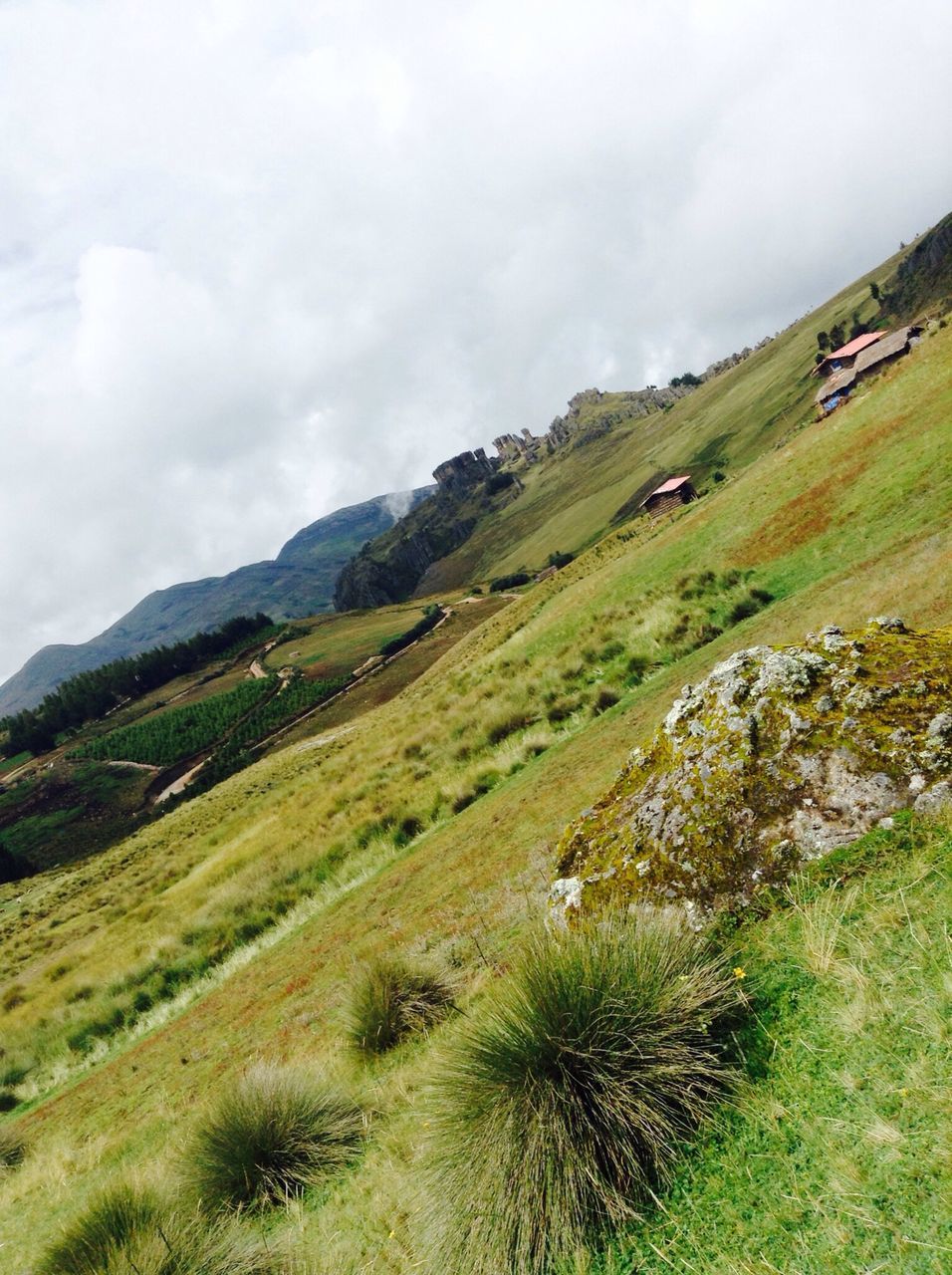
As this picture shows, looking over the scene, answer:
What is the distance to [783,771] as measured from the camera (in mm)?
4789

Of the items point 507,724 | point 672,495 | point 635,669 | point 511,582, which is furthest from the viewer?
point 511,582

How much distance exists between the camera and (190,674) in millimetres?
147250

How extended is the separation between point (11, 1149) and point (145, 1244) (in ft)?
30.3

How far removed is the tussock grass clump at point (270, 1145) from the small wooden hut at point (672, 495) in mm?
64289

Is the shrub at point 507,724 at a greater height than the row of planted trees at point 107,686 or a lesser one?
lesser

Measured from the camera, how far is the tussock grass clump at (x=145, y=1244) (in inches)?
167

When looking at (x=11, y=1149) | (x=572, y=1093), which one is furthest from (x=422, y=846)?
(x=572, y=1093)

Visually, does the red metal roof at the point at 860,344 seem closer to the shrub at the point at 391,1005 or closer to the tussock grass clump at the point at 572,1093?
the shrub at the point at 391,1005

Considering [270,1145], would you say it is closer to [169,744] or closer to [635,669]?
[635,669]

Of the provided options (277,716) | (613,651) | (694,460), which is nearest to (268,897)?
(613,651)

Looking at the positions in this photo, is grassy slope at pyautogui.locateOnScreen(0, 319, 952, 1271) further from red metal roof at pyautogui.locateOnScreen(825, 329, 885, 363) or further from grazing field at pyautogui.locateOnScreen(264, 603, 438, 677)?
grazing field at pyautogui.locateOnScreen(264, 603, 438, 677)

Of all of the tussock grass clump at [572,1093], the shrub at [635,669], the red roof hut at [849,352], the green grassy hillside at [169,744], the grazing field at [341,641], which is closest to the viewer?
the tussock grass clump at [572,1093]

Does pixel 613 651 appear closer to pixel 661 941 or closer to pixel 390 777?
pixel 390 777

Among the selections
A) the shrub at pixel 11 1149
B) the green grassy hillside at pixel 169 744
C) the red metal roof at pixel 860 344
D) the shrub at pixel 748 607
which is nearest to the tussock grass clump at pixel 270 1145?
the shrub at pixel 11 1149
